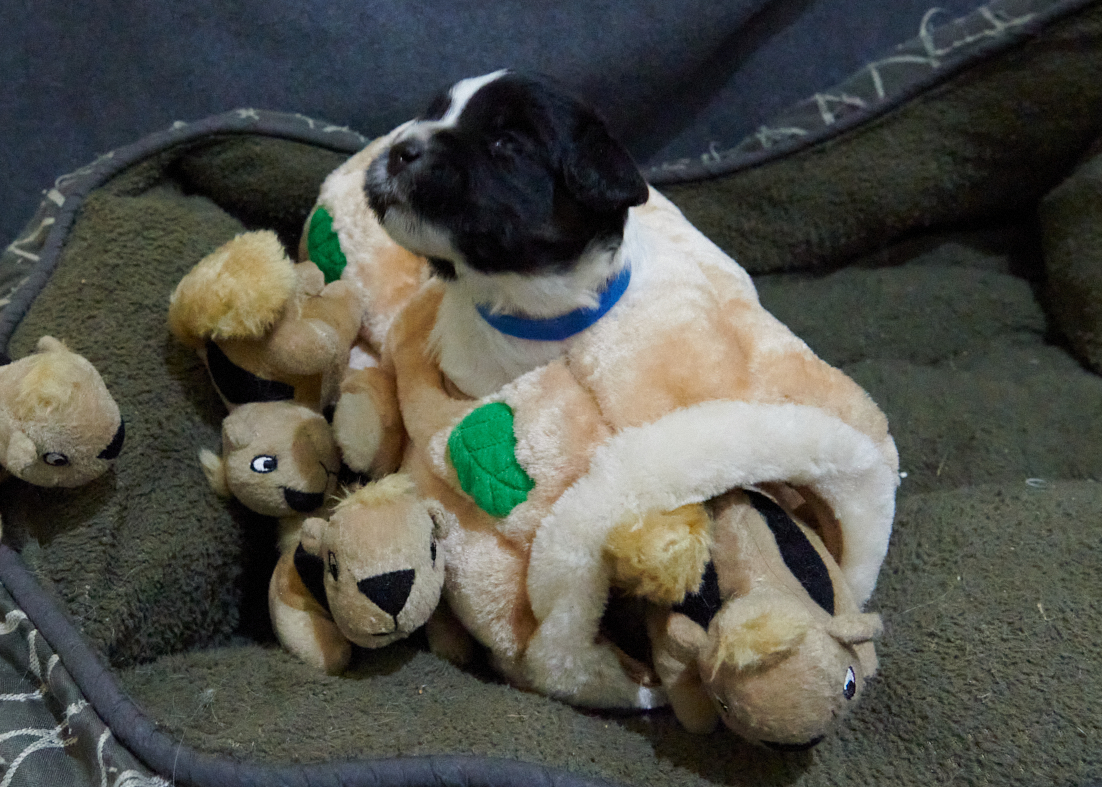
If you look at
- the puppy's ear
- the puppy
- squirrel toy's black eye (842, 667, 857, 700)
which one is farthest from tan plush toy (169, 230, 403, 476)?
squirrel toy's black eye (842, 667, 857, 700)

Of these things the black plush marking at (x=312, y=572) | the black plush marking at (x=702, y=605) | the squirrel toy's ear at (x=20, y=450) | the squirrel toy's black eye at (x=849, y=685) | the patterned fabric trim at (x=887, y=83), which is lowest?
the squirrel toy's black eye at (x=849, y=685)

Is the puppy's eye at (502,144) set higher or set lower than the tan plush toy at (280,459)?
higher

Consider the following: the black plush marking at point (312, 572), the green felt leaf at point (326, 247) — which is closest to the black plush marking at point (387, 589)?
the black plush marking at point (312, 572)

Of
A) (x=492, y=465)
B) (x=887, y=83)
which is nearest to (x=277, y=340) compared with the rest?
(x=492, y=465)

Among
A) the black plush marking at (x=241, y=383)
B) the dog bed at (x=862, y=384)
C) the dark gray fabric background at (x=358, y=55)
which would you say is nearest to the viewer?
the dog bed at (x=862, y=384)

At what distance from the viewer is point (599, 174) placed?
3.10ft

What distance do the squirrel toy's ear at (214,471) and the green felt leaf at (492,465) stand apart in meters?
0.40

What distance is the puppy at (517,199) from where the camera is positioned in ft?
3.09

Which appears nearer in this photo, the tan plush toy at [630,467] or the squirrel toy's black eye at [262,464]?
the tan plush toy at [630,467]

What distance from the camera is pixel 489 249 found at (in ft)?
3.14

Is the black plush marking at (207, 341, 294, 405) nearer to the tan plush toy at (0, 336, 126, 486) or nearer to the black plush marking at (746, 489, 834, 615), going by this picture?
the tan plush toy at (0, 336, 126, 486)

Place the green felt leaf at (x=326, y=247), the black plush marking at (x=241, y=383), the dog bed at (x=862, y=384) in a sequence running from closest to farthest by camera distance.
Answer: the dog bed at (x=862, y=384)
the black plush marking at (x=241, y=383)
the green felt leaf at (x=326, y=247)

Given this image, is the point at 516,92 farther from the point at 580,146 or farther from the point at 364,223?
the point at 364,223

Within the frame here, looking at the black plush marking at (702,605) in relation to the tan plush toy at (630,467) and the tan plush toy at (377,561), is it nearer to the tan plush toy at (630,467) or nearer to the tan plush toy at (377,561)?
the tan plush toy at (630,467)
